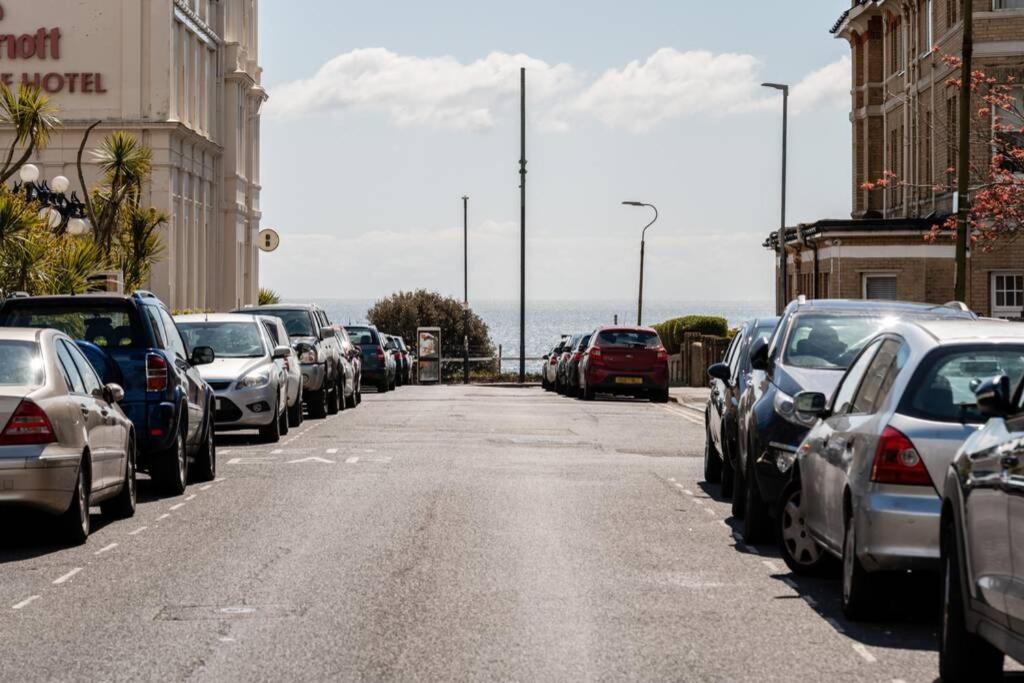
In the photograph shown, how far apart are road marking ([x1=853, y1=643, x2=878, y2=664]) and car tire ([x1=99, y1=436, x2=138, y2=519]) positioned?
7.44m

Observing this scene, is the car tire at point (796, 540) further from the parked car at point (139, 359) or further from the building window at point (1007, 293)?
the building window at point (1007, 293)

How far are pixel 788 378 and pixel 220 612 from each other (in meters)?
Answer: 5.79

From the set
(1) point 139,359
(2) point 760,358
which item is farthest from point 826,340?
(1) point 139,359

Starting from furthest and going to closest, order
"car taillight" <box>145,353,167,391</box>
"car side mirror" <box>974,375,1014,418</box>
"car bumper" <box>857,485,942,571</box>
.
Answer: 1. "car taillight" <box>145,353,167,391</box>
2. "car bumper" <box>857,485,942,571</box>
3. "car side mirror" <box>974,375,1014,418</box>

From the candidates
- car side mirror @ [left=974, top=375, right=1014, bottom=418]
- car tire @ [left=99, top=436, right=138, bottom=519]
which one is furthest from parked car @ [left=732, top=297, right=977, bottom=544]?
car side mirror @ [left=974, top=375, right=1014, bottom=418]

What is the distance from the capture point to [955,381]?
31.8 ft

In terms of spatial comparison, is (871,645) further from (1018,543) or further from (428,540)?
(428,540)

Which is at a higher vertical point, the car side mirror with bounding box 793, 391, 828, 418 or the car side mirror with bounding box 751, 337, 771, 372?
the car side mirror with bounding box 751, 337, 771, 372

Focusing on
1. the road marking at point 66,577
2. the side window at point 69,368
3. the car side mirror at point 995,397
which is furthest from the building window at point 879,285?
the car side mirror at point 995,397

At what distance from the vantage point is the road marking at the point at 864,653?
29.1 feet

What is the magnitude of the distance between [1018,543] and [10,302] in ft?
39.5

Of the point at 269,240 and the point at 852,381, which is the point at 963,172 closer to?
the point at 852,381

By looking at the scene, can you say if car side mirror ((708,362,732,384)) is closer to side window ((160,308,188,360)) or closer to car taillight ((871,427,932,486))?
side window ((160,308,188,360))

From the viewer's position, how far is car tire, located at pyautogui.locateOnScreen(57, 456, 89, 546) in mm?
13164
